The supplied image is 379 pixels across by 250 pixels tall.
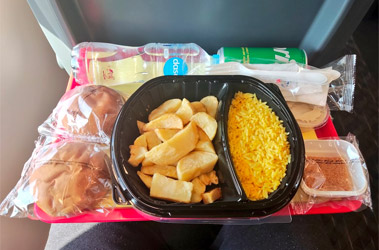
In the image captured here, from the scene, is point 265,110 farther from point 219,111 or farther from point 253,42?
point 253,42

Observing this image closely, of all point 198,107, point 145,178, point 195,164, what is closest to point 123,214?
point 145,178

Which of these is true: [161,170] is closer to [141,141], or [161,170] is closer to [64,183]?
[141,141]

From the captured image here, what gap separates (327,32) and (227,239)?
0.74 m

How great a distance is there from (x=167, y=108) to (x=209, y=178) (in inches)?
9.2

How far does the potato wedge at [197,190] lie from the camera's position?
703mm

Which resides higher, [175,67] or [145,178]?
[175,67]

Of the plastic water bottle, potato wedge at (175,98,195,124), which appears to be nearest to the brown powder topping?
potato wedge at (175,98,195,124)

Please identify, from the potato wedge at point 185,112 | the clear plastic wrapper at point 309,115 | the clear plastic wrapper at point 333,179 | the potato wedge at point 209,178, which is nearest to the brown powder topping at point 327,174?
the clear plastic wrapper at point 333,179

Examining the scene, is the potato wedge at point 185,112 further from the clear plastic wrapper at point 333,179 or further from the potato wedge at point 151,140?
the clear plastic wrapper at point 333,179

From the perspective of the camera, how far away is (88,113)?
814 millimetres

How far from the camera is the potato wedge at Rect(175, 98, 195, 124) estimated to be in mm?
801

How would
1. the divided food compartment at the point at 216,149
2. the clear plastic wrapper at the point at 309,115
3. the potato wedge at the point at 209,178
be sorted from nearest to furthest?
the divided food compartment at the point at 216,149
the potato wedge at the point at 209,178
the clear plastic wrapper at the point at 309,115

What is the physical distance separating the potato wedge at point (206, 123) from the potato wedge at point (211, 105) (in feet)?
0.16

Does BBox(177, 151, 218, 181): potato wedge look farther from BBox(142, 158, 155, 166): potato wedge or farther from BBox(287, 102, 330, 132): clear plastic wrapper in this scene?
BBox(287, 102, 330, 132): clear plastic wrapper
